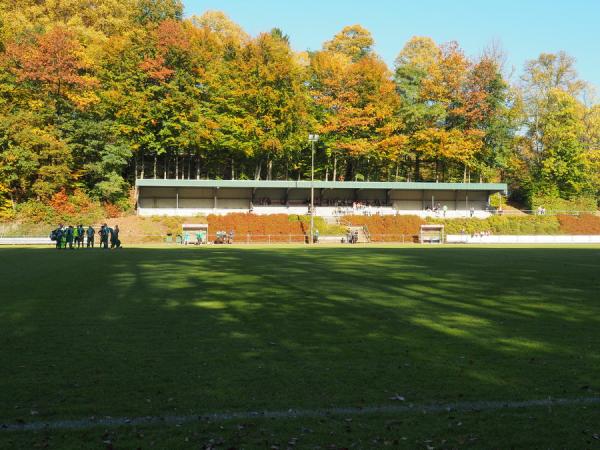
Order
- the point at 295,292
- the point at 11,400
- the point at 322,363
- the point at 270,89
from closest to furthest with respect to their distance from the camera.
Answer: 1. the point at 11,400
2. the point at 322,363
3. the point at 295,292
4. the point at 270,89

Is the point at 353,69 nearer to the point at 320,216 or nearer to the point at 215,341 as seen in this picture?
the point at 320,216

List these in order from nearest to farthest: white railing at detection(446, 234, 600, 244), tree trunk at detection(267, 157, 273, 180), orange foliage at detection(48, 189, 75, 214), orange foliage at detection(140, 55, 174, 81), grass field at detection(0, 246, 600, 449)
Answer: grass field at detection(0, 246, 600, 449) < orange foliage at detection(48, 189, 75, 214) < white railing at detection(446, 234, 600, 244) < orange foliage at detection(140, 55, 174, 81) < tree trunk at detection(267, 157, 273, 180)

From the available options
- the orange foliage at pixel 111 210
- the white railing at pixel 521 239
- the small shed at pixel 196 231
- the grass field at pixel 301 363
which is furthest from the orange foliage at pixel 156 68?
the grass field at pixel 301 363

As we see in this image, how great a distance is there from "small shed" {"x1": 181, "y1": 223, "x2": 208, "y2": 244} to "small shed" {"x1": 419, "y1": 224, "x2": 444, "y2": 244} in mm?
20686

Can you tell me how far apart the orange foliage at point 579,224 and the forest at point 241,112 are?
338 inches

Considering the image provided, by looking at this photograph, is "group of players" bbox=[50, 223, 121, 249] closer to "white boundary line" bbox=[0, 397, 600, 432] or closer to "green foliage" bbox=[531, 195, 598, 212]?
"white boundary line" bbox=[0, 397, 600, 432]

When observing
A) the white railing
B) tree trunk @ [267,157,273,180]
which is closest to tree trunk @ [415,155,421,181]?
tree trunk @ [267,157,273,180]

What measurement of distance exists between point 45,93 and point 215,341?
203ft

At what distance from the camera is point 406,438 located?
5.23 meters

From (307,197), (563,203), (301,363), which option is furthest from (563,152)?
(301,363)

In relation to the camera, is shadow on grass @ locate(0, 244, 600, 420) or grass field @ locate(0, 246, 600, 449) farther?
shadow on grass @ locate(0, 244, 600, 420)

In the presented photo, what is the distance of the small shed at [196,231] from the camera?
54.3 meters

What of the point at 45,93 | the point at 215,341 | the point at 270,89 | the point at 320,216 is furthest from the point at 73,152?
the point at 215,341

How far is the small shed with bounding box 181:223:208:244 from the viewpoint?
54331mm
